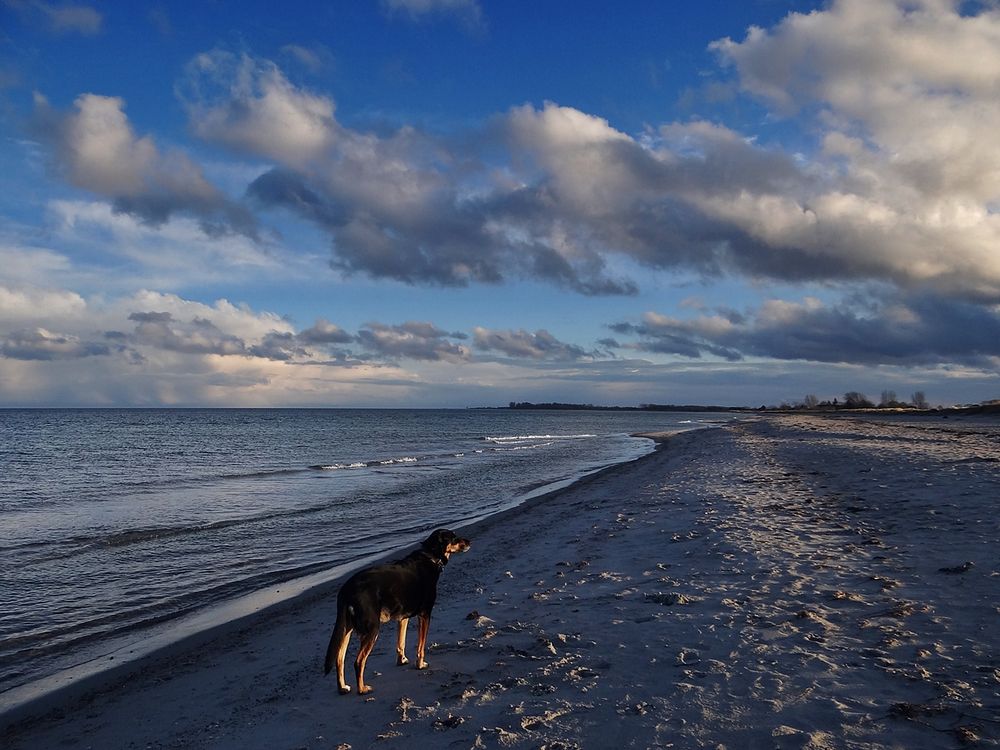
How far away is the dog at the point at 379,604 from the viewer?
644 cm

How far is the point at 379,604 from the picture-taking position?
659 cm

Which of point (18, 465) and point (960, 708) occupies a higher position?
point (960, 708)

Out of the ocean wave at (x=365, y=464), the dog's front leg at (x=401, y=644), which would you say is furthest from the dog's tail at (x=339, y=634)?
the ocean wave at (x=365, y=464)

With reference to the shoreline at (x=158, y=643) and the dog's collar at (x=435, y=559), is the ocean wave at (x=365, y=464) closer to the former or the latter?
the shoreline at (x=158, y=643)

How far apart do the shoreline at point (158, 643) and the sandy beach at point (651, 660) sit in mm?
171

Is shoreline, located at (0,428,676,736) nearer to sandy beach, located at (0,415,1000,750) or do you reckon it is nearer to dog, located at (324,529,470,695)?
sandy beach, located at (0,415,1000,750)

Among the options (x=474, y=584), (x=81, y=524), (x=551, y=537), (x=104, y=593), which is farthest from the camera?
(x=81, y=524)

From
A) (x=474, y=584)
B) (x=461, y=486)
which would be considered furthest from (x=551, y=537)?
(x=461, y=486)

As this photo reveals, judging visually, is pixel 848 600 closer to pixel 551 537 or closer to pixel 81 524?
pixel 551 537

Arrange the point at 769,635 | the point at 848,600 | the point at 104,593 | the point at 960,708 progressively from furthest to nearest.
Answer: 1. the point at 104,593
2. the point at 848,600
3. the point at 769,635
4. the point at 960,708

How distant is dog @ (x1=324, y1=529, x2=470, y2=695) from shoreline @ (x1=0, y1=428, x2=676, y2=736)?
12.5 ft

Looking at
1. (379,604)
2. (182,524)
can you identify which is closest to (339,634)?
(379,604)

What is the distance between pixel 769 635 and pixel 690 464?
24836 mm

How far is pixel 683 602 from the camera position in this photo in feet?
28.5
